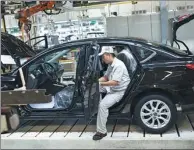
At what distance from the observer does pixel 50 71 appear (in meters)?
5.37

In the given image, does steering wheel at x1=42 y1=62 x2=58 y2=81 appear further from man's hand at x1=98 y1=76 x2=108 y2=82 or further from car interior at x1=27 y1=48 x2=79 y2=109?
man's hand at x1=98 y1=76 x2=108 y2=82

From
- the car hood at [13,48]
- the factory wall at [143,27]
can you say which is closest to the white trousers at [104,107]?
the car hood at [13,48]

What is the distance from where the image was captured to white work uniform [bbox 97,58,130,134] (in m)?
4.41

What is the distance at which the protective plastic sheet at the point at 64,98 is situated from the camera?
4891 mm

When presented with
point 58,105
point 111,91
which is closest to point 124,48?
point 111,91

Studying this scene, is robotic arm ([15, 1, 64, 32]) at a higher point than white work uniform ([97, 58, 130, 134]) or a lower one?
higher

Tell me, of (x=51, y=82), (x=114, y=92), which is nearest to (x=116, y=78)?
(x=114, y=92)

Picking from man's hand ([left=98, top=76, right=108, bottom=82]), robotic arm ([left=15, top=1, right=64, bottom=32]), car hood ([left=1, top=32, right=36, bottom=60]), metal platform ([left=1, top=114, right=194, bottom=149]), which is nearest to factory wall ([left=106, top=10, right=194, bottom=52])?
robotic arm ([left=15, top=1, right=64, bottom=32])

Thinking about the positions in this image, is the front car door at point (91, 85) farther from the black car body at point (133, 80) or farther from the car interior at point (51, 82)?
the car interior at point (51, 82)

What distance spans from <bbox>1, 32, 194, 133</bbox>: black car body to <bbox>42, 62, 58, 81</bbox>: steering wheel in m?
0.29

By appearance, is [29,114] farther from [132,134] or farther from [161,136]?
[161,136]

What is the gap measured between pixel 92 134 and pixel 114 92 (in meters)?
0.70

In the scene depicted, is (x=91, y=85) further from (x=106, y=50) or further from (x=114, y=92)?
(x=106, y=50)

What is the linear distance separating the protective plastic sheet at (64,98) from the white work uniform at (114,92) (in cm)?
63
